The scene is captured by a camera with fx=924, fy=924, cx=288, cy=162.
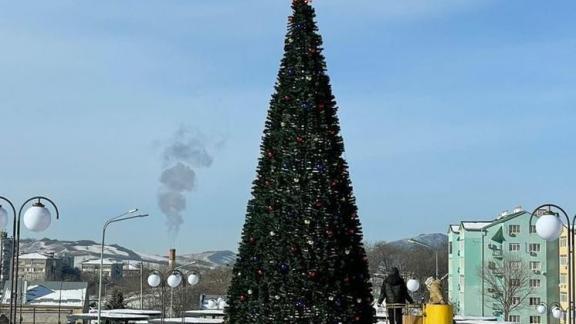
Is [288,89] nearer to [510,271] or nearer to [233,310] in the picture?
[233,310]

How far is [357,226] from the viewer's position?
35.1 feet

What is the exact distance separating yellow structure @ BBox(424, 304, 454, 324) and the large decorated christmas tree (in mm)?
6694

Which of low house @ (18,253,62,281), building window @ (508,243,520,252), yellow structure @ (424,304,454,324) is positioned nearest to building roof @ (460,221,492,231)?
building window @ (508,243,520,252)

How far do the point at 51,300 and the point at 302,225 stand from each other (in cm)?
8784

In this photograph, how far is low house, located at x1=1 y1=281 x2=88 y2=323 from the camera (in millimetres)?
73625

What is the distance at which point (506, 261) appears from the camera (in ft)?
246

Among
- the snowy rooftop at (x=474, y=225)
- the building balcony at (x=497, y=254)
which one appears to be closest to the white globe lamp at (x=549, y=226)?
the building balcony at (x=497, y=254)

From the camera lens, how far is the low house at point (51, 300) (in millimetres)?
73625

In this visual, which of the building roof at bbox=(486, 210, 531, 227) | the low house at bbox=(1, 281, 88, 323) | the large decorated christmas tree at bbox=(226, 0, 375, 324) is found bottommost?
the low house at bbox=(1, 281, 88, 323)

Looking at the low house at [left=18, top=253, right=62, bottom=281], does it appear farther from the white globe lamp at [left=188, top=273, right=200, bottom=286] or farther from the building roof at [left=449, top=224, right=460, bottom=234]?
the white globe lamp at [left=188, top=273, right=200, bottom=286]

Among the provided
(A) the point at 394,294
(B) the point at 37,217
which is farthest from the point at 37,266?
(B) the point at 37,217

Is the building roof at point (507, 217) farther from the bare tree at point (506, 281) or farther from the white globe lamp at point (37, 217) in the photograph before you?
the white globe lamp at point (37, 217)

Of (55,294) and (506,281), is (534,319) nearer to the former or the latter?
(506,281)

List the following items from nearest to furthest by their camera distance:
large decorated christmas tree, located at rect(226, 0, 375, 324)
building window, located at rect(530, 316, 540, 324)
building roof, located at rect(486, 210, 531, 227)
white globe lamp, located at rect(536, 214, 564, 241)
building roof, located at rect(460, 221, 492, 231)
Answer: large decorated christmas tree, located at rect(226, 0, 375, 324), white globe lamp, located at rect(536, 214, 564, 241), building window, located at rect(530, 316, 540, 324), building roof, located at rect(486, 210, 531, 227), building roof, located at rect(460, 221, 492, 231)
